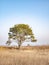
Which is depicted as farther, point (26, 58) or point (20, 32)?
point (20, 32)

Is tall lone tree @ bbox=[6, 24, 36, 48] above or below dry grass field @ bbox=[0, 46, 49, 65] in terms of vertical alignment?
above

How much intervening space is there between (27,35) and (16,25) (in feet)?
13.7

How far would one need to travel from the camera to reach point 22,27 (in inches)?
1716

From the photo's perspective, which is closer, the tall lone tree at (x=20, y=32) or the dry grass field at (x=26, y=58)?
the dry grass field at (x=26, y=58)

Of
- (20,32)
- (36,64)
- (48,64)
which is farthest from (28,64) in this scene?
(20,32)

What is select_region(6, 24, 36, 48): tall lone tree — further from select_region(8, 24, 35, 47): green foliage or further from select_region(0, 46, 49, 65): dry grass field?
select_region(0, 46, 49, 65): dry grass field

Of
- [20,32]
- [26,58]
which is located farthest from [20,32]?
[26,58]

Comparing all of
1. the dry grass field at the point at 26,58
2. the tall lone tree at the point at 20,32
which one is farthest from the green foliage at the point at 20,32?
the dry grass field at the point at 26,58

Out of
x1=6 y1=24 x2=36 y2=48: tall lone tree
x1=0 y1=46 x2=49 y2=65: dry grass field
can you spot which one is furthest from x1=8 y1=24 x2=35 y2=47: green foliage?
x1=0 y1=46 x2=49 y2=65: dry grass field

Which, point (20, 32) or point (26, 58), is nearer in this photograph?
point (26, 58)

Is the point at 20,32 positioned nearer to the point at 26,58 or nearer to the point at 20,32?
the point at 20,32

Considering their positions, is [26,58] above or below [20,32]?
below

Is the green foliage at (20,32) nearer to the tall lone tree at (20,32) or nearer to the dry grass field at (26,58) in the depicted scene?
the tall lone tree at (20,32)

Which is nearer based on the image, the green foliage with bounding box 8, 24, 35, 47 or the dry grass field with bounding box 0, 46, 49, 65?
the dry grass field with bounding box 0, 46, 49, 65
